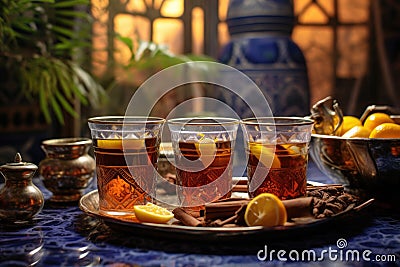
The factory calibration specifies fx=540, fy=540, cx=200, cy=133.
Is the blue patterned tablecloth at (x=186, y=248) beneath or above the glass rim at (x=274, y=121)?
beneath

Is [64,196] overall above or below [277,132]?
below

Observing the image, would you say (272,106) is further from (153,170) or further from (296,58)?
(153,170)

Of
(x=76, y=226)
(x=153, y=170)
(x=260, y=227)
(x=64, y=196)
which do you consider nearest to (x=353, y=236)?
(x=260, y=227)

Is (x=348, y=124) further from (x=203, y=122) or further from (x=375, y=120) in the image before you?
(x=203, y=122)

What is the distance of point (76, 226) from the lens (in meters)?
0.97

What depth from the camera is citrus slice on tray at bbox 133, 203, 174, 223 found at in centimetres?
88

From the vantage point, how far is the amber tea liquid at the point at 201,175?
37.2 inches

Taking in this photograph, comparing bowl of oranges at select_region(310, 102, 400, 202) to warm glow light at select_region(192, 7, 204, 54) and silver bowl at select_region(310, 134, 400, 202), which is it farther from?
warm glow light at select_region(192, 7, 204, 54)

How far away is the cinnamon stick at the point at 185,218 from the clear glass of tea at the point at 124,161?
9cm

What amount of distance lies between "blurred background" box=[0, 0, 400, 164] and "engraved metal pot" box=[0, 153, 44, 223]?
1241 millimetres

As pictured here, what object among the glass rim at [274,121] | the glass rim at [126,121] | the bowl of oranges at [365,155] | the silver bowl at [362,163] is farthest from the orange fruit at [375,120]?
the glass rim at [126,121]

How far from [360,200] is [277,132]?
241 millimetres

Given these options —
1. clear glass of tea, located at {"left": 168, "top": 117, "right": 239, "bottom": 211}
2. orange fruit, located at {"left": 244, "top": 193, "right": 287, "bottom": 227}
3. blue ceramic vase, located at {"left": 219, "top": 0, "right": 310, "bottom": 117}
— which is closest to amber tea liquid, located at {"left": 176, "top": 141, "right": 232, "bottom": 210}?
clear glass of tea, located at {"left": 168, "top": 117, "right": 239, "bottom": 211}

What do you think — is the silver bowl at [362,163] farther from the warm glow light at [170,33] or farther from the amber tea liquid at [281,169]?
the warm glow light at [170,33]
